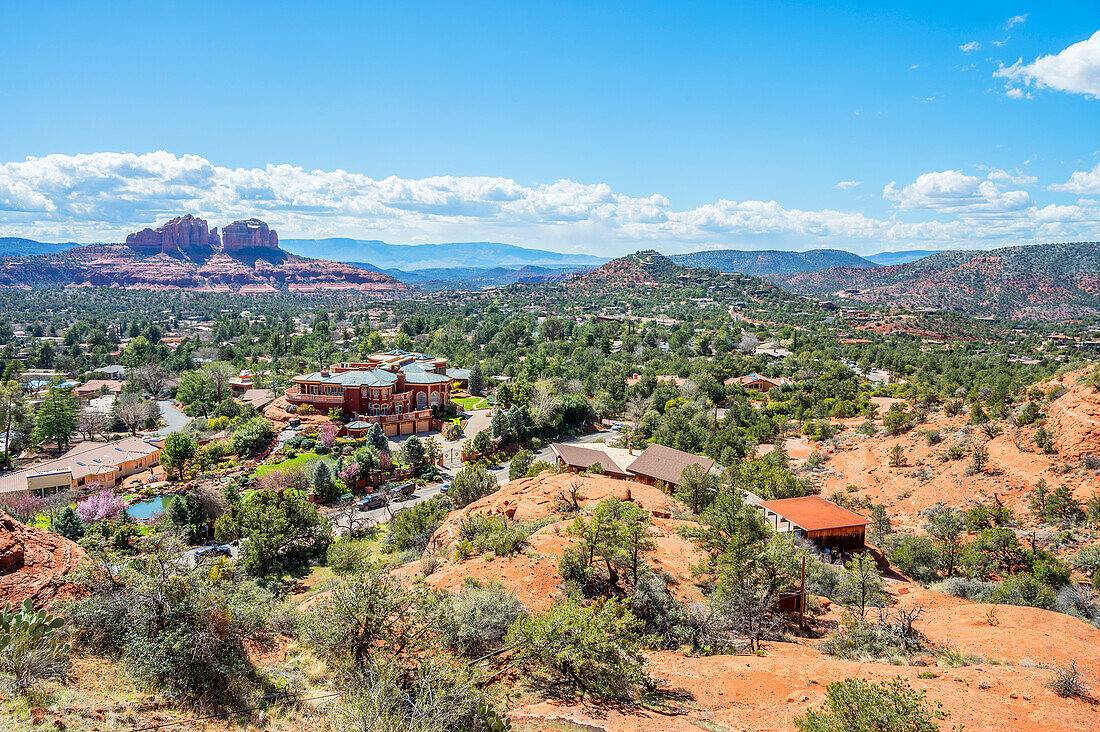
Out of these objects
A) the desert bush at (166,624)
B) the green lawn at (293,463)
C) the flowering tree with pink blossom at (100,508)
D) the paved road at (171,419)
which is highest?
the desert bush at (166,624)

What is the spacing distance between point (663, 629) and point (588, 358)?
6640 centimetres

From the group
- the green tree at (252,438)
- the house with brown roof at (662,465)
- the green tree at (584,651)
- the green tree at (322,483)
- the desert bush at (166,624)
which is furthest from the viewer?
the green tree at (252,438)

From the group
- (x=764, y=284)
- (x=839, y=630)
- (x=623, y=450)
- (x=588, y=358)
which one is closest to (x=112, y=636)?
(x=839, y=630)

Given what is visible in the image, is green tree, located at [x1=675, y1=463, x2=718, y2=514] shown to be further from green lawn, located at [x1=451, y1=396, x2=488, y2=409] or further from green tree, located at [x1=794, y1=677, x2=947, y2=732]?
green lawn, located at [x1=451, y1=396, x2=488, y2=409]

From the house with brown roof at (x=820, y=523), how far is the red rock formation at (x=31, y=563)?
80.1 feet

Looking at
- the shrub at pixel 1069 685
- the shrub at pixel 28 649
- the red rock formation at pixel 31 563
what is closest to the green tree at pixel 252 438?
the red rock formation at pixel 31 563

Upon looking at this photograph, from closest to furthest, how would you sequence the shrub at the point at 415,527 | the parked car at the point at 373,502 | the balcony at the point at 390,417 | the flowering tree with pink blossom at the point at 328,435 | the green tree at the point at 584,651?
the green tree at the point at 584,651 → the shrub at the point at 415,527 → the parked car at the point at 373,502 → the flowering tree with pink blossom at the point at 328,435 → the balcony at the point at 390,417

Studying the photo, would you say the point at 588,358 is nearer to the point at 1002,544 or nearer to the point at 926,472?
the point at 926,472

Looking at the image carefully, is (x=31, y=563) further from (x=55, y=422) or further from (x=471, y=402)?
(x=471, y=402)

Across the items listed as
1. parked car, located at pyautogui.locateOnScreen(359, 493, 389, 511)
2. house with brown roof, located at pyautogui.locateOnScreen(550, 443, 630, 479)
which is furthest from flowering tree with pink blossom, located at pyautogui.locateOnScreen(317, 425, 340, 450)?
house with brown roof, located at pyautogui.locateOnScreen(550, 443, 630, 479)

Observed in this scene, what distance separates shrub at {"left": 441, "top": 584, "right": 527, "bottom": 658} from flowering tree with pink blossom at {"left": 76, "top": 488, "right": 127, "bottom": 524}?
94.1 ft

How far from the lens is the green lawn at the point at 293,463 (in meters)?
42.8

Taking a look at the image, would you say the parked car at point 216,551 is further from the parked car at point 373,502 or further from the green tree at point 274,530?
the parked car at point 373,502

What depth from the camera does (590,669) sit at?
13.1 metres
